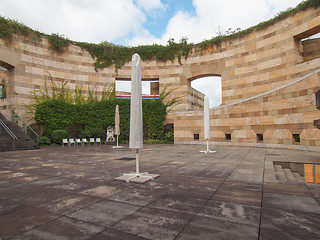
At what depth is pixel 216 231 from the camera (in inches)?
94.7

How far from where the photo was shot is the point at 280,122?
12266 millimetres

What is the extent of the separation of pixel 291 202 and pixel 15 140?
15.7m

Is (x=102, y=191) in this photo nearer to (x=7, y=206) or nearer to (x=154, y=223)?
(x=7, y=206)

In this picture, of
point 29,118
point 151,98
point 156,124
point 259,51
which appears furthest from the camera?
point 151,98

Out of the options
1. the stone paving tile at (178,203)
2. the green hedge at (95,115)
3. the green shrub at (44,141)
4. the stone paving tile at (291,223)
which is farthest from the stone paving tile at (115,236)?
the green hedge at (95,115)

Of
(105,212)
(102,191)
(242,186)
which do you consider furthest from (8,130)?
(242,186)

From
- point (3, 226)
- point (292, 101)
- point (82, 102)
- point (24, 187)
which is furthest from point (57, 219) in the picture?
point (82, 102)

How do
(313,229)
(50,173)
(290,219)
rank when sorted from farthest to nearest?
(50,173)
(290,219)
(313,229)

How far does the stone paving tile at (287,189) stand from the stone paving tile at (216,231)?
73.5 inches

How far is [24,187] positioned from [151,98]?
18.6m

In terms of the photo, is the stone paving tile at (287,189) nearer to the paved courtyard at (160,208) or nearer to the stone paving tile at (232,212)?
the paved courtyard at (160,208)

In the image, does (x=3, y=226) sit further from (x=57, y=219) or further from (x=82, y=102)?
(x=82, y=102)

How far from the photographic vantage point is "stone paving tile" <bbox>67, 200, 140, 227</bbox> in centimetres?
273

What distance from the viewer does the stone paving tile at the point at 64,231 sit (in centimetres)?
231
